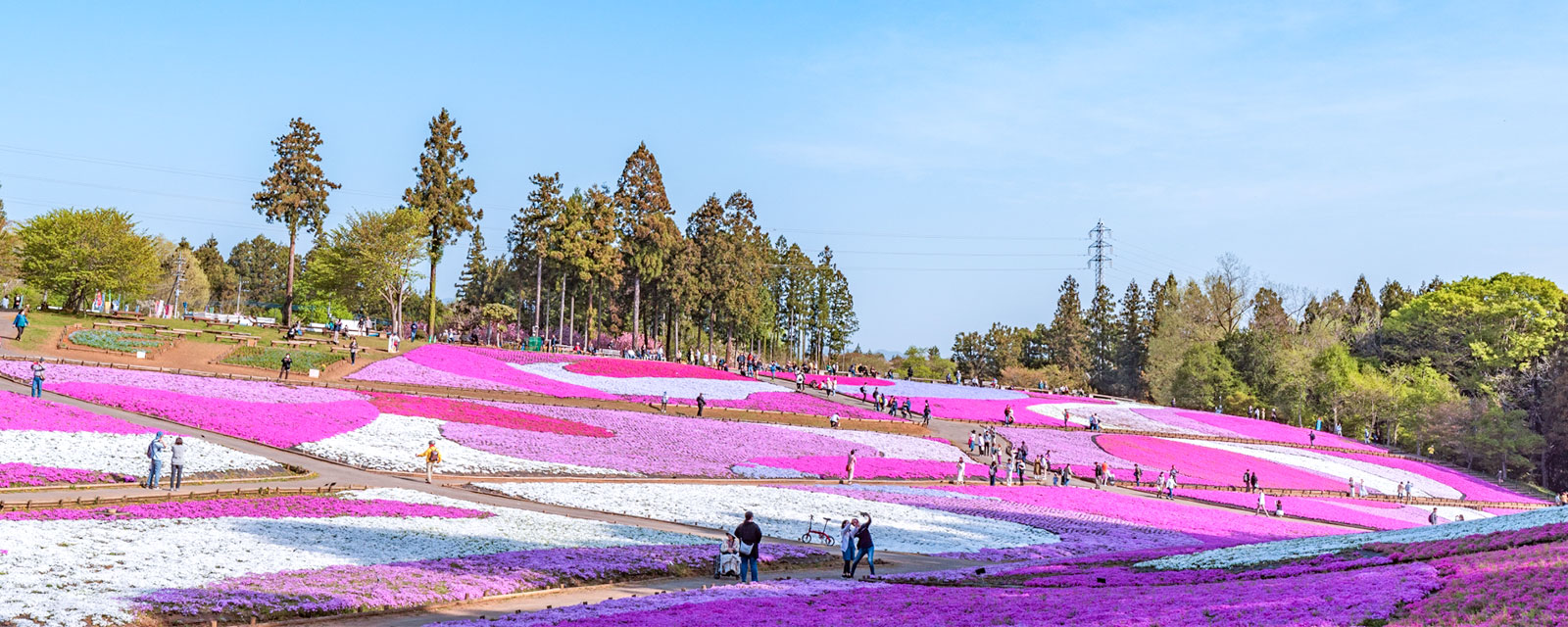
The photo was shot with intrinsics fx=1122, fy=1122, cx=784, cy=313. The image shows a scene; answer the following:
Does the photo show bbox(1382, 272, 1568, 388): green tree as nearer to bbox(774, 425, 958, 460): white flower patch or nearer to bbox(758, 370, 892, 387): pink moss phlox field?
bbox(758, 370, 892, 387): pink moss phlox field

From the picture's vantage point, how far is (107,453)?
36.1 metres

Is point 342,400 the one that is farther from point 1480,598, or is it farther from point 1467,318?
point 1467,318

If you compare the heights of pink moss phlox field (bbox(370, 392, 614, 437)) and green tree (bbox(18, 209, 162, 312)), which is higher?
green tree (bbox(18, 209, 162, 312))

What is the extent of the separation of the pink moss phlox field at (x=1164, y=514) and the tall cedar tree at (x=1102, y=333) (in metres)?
104

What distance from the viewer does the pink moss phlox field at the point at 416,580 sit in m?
20.0

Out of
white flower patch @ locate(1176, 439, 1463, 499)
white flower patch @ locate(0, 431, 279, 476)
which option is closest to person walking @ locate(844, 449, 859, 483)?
white flower patch @ locate(0, 431, 279, 476)

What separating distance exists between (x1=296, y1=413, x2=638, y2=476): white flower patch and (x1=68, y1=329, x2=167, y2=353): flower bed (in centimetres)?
2392

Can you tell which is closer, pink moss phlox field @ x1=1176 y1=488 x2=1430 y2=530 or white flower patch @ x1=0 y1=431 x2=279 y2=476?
white flower patch @ x1=0 y1=431 x2=279 y2=476

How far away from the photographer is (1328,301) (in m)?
147

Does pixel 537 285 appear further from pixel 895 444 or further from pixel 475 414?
pixel 475 414

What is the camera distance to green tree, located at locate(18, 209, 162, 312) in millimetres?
77062

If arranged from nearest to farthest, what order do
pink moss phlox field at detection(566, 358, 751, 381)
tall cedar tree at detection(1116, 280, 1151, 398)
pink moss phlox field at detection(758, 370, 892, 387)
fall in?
pink moss phlox field at detection(566, 358, 751, 381) < pink moss phlox field at detection(758, 370, 892, 387) < tall cedar tree at detection(1116, 280, 1151, 398)

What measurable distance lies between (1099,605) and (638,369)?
61593mm

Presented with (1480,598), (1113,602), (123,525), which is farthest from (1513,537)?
(123,525)
